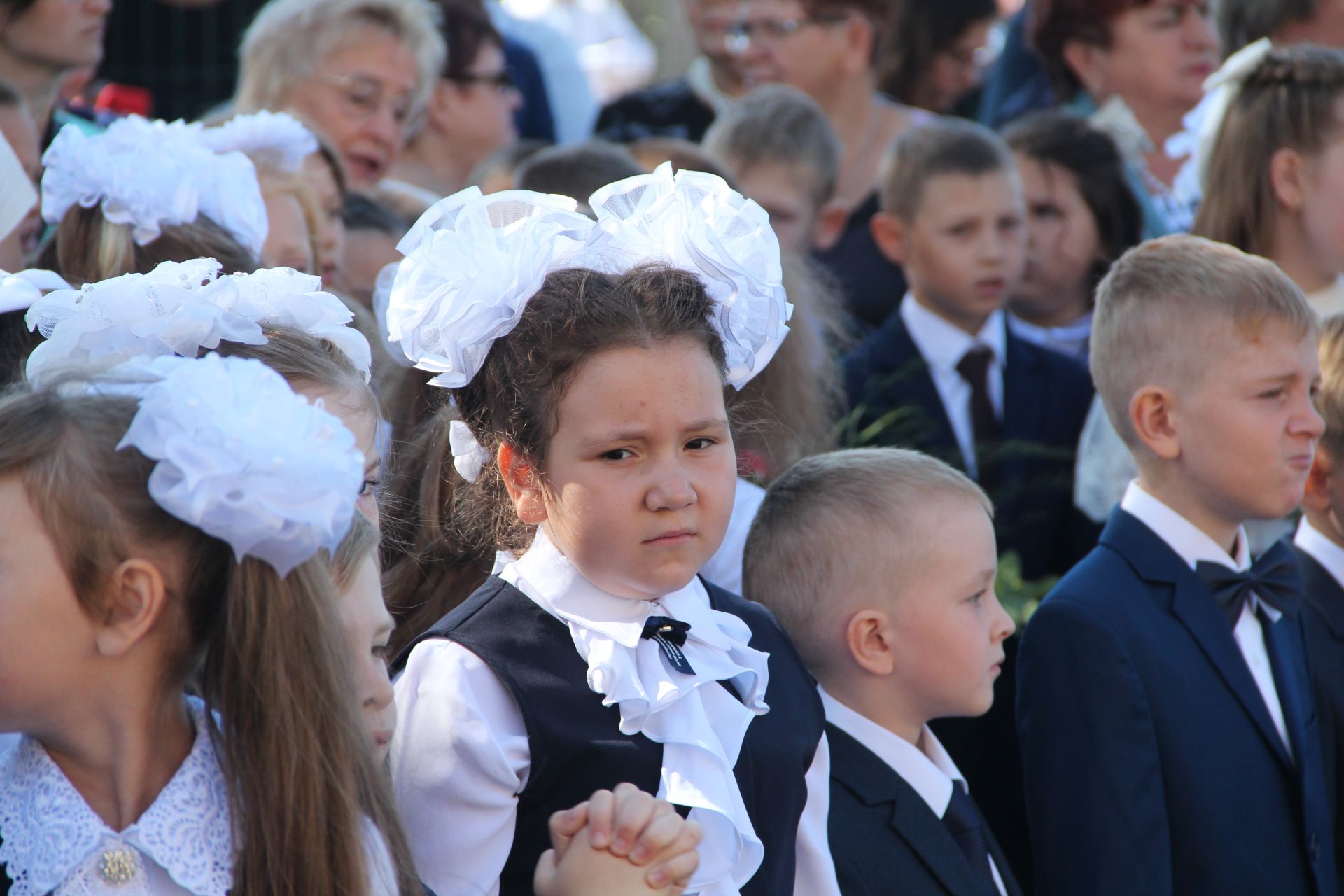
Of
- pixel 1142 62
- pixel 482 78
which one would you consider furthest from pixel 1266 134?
pixel 482 78

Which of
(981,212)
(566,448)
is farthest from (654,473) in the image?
(981,212)

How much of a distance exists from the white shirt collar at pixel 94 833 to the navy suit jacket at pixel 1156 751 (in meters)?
1.70

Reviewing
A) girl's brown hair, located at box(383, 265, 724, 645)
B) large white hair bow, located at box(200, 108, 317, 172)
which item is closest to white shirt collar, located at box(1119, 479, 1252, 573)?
girl's brown hair, located at box(383, 265, 724, 645)

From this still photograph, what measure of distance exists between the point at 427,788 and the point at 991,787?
209 centimetres

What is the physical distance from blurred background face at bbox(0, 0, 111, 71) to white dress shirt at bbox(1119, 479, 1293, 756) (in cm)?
309

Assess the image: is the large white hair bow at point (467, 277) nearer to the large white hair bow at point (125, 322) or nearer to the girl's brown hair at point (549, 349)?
the girl's brown hair at point (549, 349)

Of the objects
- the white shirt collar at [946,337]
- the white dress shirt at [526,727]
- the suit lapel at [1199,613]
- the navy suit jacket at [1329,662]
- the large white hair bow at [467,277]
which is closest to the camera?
the white dress shirt at [526,727]

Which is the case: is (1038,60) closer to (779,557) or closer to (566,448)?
(779,557)

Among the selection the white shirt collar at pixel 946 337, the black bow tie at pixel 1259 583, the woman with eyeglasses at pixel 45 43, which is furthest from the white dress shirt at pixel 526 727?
the woman with eyeglasses at pixel 45 43

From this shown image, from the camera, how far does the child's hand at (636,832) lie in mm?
2021

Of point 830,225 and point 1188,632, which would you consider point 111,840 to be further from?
point 830,225

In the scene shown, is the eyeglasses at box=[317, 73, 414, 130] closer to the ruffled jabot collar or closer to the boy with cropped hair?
the boy with cropped hair

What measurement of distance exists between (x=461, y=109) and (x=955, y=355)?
2380mm

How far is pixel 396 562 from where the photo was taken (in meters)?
2.95
